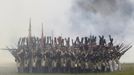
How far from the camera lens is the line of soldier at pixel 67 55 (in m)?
47.0

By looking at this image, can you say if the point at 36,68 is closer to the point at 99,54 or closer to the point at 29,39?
the point at 29,39

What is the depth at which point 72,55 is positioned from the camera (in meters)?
47.0

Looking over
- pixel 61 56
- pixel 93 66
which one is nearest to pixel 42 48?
pixel 61 56

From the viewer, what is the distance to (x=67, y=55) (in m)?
46.9

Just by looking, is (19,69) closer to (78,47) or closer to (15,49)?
(15,49)

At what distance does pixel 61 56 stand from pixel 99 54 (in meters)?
3.40

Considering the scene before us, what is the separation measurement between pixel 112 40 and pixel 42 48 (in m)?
6.30

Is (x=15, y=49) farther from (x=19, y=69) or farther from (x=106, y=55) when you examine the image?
(x=106, y=55)

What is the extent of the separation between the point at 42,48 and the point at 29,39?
197 cm

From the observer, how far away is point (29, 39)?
48500 mm

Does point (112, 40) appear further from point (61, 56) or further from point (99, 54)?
point (61, 56)

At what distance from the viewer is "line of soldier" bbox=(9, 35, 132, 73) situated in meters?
47.0

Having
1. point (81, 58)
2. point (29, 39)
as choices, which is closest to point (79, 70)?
point (81, 58)

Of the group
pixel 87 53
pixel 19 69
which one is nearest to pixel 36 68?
pixel 19 69
